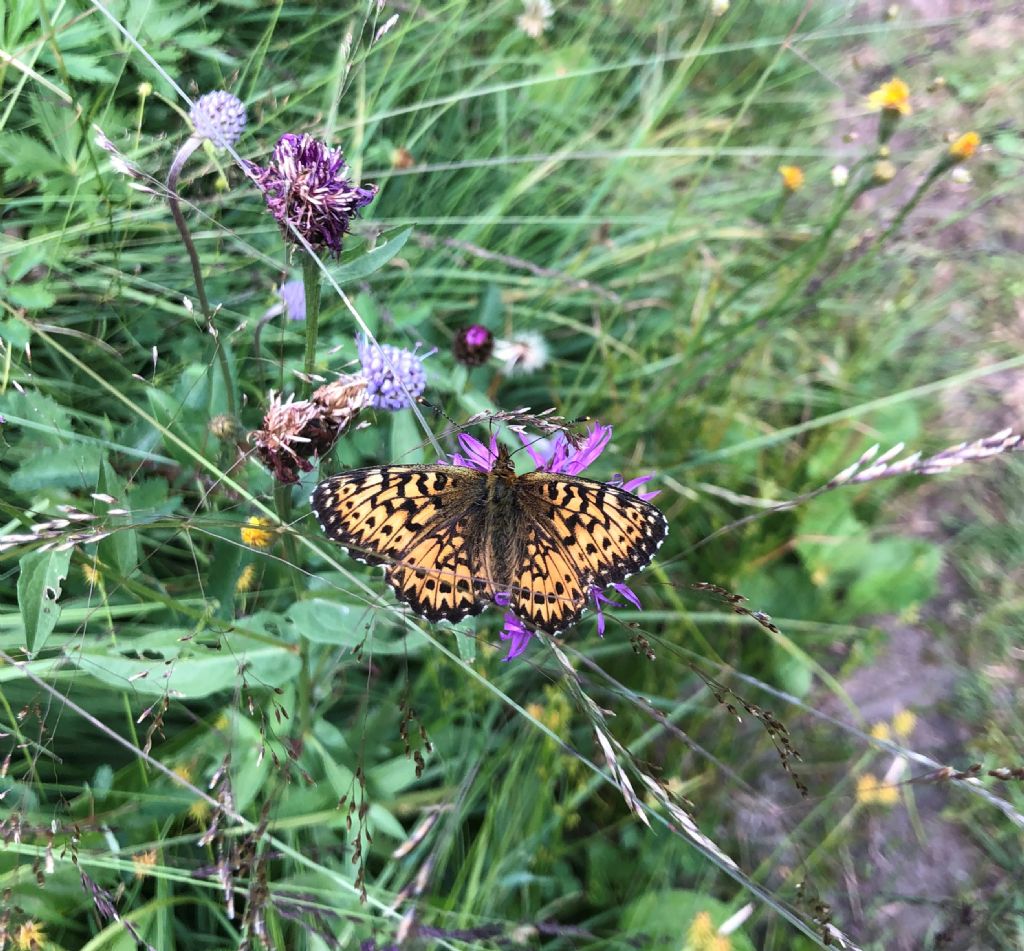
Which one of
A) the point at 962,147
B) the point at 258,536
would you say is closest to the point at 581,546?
the point at 258,536

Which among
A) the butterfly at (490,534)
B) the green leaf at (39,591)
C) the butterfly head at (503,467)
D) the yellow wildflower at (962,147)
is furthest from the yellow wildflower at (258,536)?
the yellow wildflower at (962,147)

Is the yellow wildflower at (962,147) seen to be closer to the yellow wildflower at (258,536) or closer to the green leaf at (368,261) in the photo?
the green leaf at (368,261)

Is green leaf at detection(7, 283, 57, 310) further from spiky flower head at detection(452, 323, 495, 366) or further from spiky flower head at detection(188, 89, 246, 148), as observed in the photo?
spiky flower head at detection(452, 323, 495, 366)

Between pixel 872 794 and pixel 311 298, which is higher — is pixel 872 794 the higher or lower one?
the lower one

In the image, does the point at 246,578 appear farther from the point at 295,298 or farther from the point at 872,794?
the point at 872,794

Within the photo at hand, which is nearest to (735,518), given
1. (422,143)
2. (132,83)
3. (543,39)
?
(422,143)

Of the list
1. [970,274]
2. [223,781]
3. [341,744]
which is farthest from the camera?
[970,274]

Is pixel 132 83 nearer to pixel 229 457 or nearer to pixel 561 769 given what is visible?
pixel 229 457

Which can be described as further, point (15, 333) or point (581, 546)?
point (15, 333)
